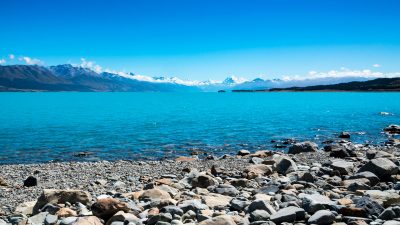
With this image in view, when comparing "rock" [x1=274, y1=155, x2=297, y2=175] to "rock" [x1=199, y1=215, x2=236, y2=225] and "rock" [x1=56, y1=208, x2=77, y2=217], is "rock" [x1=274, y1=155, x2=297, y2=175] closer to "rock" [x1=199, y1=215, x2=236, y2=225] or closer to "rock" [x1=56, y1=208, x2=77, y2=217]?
"rock" [x1=199, y1=215, x2=236, y2=225]

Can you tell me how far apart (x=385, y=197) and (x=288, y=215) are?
453cm

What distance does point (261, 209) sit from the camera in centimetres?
1220

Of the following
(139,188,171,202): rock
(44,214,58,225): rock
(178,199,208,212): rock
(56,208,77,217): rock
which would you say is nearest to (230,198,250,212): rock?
(178,199,208,212): rock

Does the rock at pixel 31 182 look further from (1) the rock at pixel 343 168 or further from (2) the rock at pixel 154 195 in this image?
(1) the rock at pixel 343 168

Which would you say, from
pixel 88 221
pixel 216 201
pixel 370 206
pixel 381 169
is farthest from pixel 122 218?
pixel 381 169

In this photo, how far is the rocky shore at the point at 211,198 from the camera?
11.7 m

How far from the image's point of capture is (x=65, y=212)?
12953 mm

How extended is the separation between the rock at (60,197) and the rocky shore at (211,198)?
3 cm

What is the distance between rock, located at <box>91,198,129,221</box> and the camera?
12.4m

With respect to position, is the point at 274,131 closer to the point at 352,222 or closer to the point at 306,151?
the point at 306,151

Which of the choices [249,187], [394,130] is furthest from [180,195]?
[394,130]

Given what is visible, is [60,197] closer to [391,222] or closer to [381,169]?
[391,222]

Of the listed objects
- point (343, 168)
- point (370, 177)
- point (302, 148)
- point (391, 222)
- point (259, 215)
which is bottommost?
point (302, 148)

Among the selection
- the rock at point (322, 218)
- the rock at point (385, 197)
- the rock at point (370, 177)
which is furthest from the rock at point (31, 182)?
the rock at point (385, 197)
